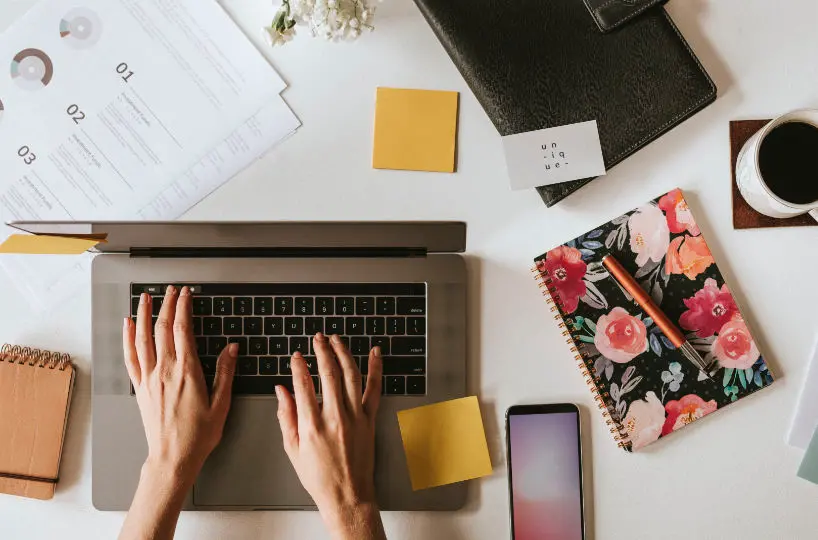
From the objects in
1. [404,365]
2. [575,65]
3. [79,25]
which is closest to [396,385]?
[404,365]

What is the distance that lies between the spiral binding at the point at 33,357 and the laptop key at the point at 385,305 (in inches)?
15.8

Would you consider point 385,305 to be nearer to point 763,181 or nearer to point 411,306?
point 411,306

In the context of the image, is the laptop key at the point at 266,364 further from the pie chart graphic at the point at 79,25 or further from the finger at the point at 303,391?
the pie chart graphic at the point at 79,25

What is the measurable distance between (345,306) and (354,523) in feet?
0.85

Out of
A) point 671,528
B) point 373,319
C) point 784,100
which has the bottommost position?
point 671,528

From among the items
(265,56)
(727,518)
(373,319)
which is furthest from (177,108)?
(727,518)

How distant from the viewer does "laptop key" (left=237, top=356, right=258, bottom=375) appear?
739mm

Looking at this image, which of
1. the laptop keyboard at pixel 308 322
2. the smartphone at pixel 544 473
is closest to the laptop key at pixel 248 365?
the laptop keyboard at pixel 308 322

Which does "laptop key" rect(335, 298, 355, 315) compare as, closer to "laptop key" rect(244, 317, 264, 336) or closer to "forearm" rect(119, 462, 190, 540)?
"laptop key" rect(244, 317, 264, 336)

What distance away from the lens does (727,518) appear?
75 cm

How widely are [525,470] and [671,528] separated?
201 millimetres

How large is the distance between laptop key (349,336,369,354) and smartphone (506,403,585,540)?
0.64 ft

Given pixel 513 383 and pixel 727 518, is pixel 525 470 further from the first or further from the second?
pixel 727 518

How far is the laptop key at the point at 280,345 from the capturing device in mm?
736
